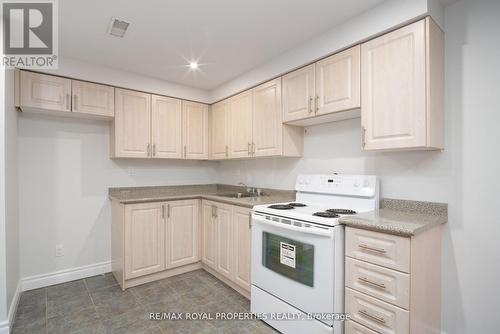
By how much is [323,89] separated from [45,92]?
270 cm

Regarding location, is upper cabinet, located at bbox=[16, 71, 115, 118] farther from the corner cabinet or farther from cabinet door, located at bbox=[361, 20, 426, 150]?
cabinet door, located at bbox=[361, 20, 426, 150]

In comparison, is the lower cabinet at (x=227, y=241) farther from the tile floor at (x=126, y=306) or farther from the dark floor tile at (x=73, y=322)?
the dark floor tile at (x=73, y=322)

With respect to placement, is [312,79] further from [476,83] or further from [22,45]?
[22,45]

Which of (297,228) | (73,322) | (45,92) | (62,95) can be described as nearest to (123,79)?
(62,95)

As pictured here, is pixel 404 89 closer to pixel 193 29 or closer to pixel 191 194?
pixel 193 29

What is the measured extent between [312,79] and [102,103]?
2.29 m

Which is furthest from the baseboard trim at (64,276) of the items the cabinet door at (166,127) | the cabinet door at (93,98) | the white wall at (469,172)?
the white wall at (469,172)

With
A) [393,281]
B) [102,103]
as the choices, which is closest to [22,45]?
[102,103]

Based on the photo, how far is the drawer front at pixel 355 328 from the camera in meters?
1.54

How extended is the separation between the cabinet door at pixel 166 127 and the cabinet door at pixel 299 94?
157 centimetres

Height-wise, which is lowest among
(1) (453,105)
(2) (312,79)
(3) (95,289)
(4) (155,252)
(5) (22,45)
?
(3) (95,289)

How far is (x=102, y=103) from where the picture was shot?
2.83 m

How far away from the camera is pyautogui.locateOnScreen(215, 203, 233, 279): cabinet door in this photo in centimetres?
272

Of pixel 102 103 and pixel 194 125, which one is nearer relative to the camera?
pixel 102 103
